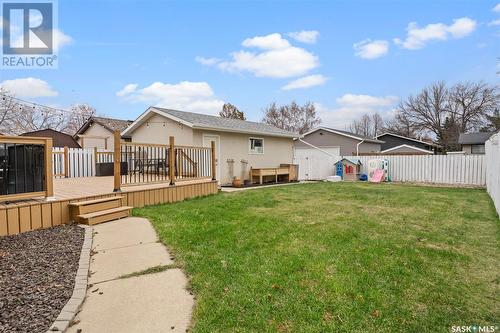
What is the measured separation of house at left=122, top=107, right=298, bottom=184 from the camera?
12188 mm

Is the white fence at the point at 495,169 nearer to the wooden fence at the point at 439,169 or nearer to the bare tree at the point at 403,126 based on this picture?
the wooden fence at the point at 439,169

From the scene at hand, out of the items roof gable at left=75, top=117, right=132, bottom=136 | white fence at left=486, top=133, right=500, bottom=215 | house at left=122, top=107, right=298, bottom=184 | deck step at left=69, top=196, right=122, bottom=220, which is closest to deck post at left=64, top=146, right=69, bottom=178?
house at left=122, top=107, right=298, bottom=184

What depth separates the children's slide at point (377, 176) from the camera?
51.0 ft

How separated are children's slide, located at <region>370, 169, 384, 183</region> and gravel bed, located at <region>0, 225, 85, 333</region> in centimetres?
1407

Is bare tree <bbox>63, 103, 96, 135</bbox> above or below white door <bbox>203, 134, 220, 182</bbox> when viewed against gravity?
above

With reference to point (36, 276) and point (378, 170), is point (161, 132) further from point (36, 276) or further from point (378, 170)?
point (378, 170)

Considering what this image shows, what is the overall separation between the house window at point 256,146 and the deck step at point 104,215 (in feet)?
29.9

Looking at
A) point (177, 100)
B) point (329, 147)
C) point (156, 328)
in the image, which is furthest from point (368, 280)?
point (177, 100)

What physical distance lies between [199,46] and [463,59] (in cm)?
1337

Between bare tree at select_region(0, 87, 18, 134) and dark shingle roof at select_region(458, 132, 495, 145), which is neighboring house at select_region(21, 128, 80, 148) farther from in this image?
dark shingle roof at select_region(458, 132, 495, 145)

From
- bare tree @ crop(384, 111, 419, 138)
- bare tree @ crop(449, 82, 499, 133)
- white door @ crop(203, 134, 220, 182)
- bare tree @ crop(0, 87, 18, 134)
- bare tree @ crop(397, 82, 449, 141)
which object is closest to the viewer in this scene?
white door @ crop(203, 134, 220, 182)

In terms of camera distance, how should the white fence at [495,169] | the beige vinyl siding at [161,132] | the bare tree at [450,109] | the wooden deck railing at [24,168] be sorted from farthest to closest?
the bare tree at [450,109] → the beige vinyl siding at [161,132] → the white fence at [495,169] → the wooden deck railing at [24,168]

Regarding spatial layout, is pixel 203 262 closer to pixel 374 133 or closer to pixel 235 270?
pixel 235 270

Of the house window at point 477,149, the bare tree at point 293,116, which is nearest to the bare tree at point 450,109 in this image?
the house window at point 477,149
